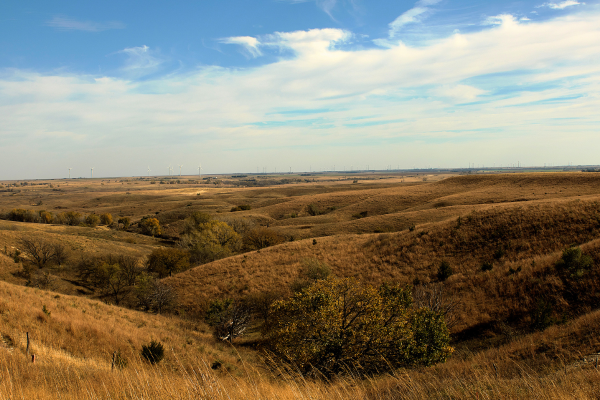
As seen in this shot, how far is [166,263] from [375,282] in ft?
98.2

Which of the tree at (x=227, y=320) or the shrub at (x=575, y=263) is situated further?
the tree at (x=227, y=320)

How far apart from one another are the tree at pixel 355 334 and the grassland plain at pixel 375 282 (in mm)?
1158

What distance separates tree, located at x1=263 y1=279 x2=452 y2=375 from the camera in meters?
13.2

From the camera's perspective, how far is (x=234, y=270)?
38.1m

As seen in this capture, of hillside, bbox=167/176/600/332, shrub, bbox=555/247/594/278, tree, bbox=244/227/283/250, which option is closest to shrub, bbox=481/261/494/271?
hillside, bbox=167/176/600/332

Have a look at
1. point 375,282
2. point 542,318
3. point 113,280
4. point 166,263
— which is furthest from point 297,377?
point 166,263

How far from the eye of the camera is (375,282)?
30.5 m

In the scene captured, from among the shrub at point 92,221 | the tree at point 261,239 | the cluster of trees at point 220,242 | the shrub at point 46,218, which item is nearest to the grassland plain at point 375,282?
the tree at point 261,239

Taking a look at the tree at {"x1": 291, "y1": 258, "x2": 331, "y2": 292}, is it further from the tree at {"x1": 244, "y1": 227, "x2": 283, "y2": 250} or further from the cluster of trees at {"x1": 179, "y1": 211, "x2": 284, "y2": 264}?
the tree at {"x1": 244, "y1": 227, "x2": 283, "y2": 250}

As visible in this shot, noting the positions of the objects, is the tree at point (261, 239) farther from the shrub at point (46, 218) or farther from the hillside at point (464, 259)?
the shrub at point (46, 218)

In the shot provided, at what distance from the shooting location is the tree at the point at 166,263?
44.1 metres

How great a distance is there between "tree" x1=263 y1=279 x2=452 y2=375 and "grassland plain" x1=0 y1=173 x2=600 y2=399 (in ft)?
3.80

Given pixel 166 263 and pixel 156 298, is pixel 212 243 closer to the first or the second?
pixel 166 263

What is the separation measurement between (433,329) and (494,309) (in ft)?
30.6
